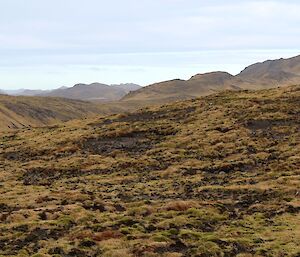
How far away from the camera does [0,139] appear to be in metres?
95.6

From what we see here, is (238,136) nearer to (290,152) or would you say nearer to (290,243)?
(290,152)

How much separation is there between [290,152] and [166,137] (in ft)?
78.9

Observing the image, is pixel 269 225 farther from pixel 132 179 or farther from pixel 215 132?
pixel 215 132

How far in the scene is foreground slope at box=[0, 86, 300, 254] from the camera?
28625 millimetres

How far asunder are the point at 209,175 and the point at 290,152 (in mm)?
12048

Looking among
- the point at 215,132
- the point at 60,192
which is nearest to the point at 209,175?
the point at 60,192

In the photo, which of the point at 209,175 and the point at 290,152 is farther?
the point at 290,152

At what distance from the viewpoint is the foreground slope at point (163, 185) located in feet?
93.9

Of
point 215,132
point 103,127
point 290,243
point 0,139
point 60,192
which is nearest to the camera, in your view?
point 290,243

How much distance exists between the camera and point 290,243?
2717 centimetres

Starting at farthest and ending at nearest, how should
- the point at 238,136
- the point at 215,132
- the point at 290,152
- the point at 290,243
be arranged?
the point at 215,132 < the point at 238,136 < the point at 290,152 < the point at 290,243

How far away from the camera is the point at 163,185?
46.8m

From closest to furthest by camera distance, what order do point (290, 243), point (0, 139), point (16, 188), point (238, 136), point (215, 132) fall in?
point (290, 243)
point (16, 188)
point (238, 136)
point (215, 132)
point (0, 139)

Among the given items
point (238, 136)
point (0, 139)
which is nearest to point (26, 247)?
point (238, 136)
